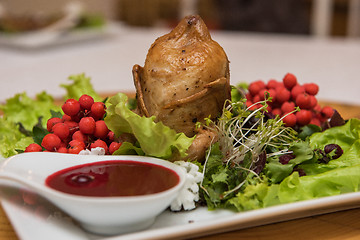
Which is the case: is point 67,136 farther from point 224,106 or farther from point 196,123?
point 224,106

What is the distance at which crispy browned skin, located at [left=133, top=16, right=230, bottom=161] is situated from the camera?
2188 millimetres

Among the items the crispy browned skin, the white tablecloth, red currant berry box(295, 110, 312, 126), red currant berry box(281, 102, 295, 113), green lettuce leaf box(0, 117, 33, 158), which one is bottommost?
the white tablecloth

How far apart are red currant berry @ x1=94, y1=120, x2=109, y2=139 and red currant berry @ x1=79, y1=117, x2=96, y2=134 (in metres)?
0.03

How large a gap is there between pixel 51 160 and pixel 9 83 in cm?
357

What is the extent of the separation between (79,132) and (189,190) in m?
0.70

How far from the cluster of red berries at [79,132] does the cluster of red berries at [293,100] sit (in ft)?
3.09

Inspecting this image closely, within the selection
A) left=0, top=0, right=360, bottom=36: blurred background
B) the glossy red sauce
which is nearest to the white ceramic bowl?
the glossy red sauce

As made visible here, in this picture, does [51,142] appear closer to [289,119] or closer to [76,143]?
[76,143]

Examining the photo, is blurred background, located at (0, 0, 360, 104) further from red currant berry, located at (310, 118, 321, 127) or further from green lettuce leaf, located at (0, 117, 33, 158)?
red currant berry, located at (310, 118, 321, 127)

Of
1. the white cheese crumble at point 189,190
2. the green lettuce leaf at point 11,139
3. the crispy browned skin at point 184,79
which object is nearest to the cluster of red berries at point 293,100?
the crispy browned skin at point 184,79

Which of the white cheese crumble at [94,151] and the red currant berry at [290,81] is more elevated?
the red currant berry at [290,81]

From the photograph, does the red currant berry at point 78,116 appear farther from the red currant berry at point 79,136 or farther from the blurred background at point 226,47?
the blurred background at point 226,47

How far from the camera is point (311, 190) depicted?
2.06m

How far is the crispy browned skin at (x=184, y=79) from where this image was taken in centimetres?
219
